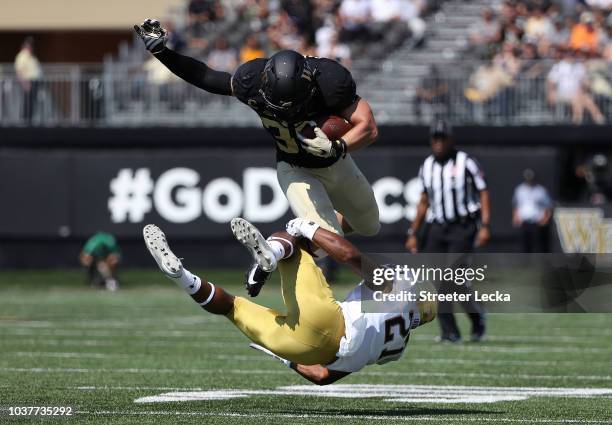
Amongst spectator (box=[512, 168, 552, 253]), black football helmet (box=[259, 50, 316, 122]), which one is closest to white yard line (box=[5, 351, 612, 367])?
Result: black football helmet (box=[259, 50, 316, 122])

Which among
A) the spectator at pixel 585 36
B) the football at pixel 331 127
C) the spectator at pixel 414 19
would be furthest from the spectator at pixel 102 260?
the football at pixel 331 127

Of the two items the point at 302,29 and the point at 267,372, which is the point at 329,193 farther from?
the point at 302,29

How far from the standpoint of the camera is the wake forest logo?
725 inches

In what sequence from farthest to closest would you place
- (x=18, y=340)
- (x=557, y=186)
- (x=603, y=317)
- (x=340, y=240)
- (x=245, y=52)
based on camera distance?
1. (x=245, y=52)
2. (x=557, y=186)
3. (x=603, y=317)
4. (x=18, y=340)
5. (x=340, y=240)

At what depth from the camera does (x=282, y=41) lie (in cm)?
2127

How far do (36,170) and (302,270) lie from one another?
13.8 m

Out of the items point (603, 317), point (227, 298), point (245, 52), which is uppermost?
point (245, 52)

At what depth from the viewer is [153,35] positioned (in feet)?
25.1

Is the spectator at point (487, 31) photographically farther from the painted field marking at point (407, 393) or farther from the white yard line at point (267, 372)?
the painted field marking at point (407, 393)

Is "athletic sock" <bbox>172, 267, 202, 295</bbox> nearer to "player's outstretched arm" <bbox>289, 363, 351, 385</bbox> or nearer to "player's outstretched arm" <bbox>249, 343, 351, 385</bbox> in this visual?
"player's outstretched arm" <bbox>249, 343, 351, 385</bbox>

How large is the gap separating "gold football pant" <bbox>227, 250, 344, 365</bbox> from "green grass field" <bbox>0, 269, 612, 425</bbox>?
30 centimetres

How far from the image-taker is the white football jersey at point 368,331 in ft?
22.4

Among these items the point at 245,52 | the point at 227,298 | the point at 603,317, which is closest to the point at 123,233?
the point at 245,52

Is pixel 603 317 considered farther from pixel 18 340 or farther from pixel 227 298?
pixel 227 298
